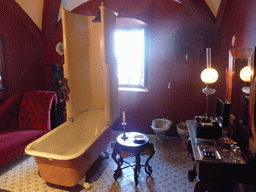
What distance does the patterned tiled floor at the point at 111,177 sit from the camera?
2.66 metres

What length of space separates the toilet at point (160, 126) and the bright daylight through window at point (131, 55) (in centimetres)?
92

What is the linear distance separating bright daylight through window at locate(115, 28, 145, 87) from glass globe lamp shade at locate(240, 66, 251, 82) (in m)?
2.50

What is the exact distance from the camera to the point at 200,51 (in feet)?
12.2

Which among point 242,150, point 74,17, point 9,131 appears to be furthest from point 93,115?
point 242,150

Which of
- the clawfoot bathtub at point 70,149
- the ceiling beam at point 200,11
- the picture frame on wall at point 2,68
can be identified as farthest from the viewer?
the picture frame on wall at point 2,68

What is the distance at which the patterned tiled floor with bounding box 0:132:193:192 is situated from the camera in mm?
2662

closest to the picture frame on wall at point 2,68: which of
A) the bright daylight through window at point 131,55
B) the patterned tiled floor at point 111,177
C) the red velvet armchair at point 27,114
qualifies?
the red velvet armchair at point 27,114

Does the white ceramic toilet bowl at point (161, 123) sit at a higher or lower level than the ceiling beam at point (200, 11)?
lower

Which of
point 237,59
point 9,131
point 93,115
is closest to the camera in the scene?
point 237,59

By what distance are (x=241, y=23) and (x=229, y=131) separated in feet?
4.55

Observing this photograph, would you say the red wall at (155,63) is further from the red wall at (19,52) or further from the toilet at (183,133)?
the toilet at (183,133)

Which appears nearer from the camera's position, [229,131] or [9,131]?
[229,131]

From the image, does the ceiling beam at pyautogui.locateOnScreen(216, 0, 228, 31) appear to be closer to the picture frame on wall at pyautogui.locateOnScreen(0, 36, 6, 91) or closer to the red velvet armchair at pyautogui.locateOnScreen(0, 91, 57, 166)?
the red velvet armchair at pyautogui.locateOnScreen(0, 91, 57, 166)

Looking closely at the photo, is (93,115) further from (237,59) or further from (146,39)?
(237,59)
